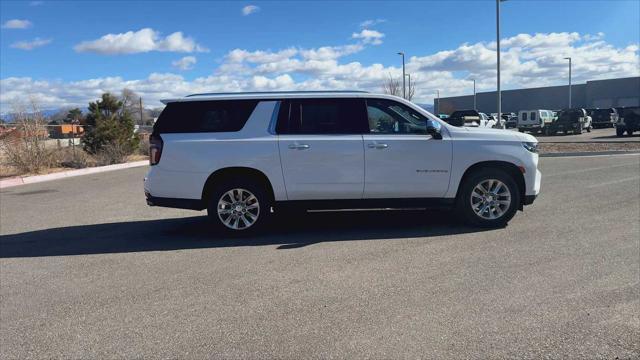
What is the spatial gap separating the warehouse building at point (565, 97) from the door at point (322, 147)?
74100 millimetres

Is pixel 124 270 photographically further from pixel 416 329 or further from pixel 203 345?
pixel 416 329

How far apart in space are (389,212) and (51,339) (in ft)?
18.9

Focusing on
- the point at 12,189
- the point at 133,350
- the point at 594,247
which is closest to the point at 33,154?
the point at 12,189

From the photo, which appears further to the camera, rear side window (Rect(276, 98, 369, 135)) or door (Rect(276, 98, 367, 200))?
rear side window (Rect(276, 98, 369, 135))

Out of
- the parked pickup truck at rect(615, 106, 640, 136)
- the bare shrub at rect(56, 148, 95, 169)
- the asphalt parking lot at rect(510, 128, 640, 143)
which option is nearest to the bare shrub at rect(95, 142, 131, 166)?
the bare shrub at rect(56, 148, 95, 169)

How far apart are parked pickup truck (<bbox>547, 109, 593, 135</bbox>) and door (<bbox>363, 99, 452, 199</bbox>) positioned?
34.4m

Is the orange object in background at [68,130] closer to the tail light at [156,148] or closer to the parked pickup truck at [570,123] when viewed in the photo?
the tail light at [156,148]

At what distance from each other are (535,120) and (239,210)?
3669 centimetres

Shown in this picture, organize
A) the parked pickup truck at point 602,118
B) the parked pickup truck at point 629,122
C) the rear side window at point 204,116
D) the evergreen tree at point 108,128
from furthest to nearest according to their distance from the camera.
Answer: the parked pickup truck at point 602,118 < the parked pickup truck at point 629,122 < the evergreen tree at point 108,128 < the rear side window at point 204,116

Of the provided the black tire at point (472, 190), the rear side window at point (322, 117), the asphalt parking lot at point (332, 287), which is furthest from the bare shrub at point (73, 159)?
the black tire at point (472, 190)

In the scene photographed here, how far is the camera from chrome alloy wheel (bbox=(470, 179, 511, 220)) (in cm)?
723

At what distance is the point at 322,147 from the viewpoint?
22.8ft

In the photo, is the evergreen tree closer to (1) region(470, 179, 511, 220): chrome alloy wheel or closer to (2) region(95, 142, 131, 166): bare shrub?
(2) region(95, 142, 131, 166): bare shrub

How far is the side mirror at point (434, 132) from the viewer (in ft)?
22.8
